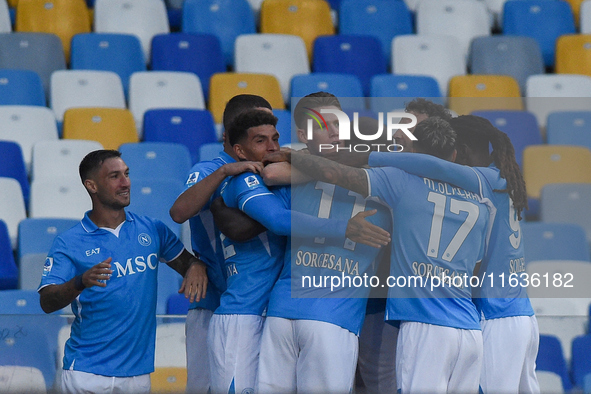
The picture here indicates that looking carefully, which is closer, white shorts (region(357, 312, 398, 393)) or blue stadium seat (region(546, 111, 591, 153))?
white shorts (region(357, 312, 398, 393))

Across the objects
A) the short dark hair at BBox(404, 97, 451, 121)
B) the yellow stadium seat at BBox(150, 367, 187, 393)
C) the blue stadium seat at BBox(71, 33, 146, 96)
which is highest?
the blue stadium seat at BBox(71, 33, 146, 96)

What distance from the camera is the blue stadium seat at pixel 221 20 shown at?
23.8 ft

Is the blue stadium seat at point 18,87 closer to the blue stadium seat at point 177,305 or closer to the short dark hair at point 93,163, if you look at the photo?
the blue stadium seat at point 177,305

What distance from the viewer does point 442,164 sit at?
10.4ft

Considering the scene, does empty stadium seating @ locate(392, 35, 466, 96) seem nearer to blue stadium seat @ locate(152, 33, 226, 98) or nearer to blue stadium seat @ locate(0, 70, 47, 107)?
blue stadium seat @ locate(152, 33, 226, 98)

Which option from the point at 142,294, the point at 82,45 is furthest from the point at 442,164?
the point at 82,45

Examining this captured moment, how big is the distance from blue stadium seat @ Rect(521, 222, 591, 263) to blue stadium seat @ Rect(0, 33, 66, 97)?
4.13m

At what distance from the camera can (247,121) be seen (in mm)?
3250

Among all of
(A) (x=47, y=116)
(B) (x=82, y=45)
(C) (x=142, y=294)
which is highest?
(B) (x=82, y=45)

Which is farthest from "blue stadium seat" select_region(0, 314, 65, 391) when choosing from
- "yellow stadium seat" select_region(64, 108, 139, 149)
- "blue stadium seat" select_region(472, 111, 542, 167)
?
"blue stadium seat" select_region(472, 111, 542, 167)

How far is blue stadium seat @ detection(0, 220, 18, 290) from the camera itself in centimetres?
472

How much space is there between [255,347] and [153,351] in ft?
1.67

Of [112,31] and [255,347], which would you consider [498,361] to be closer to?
[255,347]

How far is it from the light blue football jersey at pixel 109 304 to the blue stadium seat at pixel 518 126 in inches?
149
